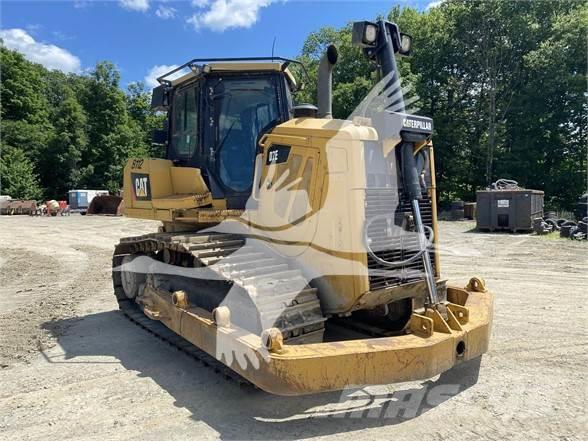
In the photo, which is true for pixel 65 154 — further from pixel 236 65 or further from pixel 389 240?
pixel 389 240

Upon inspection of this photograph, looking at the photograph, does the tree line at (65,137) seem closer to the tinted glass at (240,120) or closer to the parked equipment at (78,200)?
the parked equipment at (78,200)

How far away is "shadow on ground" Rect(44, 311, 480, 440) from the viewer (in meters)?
3.30

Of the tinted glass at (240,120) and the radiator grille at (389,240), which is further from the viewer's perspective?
the tinted glass at (240,120)

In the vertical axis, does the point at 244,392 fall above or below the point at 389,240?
below

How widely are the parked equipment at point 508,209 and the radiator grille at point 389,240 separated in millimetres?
13169

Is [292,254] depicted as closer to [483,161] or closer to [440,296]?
[440,296]

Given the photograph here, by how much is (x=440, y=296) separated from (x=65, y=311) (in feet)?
16.6

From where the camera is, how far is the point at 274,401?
3.68 meters

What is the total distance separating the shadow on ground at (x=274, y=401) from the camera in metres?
3.30

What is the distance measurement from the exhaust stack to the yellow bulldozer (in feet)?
0.03

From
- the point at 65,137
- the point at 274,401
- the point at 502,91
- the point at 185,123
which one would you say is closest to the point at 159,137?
the point at 185,123

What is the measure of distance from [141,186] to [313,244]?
2843 mm

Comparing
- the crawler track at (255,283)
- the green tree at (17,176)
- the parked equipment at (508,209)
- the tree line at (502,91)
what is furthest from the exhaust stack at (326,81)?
the green tree at (17,176)

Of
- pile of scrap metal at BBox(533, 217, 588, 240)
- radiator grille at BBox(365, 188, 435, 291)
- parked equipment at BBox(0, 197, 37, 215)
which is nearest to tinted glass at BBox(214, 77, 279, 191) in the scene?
radiator grille at BBox(365, 188, 435, 291)
